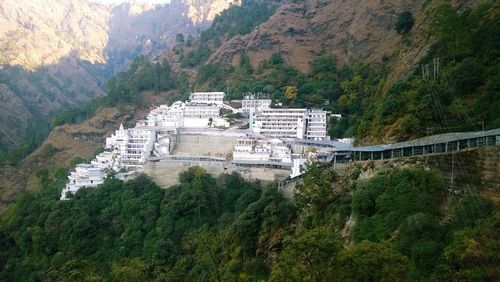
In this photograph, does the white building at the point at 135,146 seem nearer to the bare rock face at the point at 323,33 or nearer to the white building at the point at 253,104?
the white building at the point at 253,104

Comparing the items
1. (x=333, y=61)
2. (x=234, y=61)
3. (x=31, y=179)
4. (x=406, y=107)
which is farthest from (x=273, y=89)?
(x=31, y=179)

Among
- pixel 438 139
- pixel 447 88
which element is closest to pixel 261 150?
pixel 447 88

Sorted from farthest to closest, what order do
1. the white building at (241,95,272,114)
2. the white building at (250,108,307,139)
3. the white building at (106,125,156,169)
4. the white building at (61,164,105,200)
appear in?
the white building at (241,95,272,114) → the white building at (106,125,156,169) → the white building at (61,164,105,200) → the white building at (250,108,307,139)

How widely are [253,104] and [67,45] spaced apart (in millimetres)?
98857

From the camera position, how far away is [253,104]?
163 ft

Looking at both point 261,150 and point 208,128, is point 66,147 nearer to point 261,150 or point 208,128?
point 208,128

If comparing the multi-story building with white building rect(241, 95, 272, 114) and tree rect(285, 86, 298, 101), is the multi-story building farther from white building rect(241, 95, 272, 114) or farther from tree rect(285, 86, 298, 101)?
tree rect(285, 86, 298, 101)

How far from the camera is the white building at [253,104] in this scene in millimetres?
48656

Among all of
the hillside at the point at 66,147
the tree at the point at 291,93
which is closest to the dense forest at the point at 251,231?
the hillside at the point at 66,147

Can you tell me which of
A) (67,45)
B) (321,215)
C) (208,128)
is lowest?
(321,215)

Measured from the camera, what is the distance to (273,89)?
52.1m

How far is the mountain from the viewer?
96.6 metres

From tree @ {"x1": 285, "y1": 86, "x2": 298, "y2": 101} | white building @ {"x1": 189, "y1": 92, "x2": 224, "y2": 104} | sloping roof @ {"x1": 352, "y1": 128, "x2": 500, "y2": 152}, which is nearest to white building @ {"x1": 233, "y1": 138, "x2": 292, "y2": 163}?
tree @ {"x1": 285, "y1": 86, "x2": 298, "y2": 101}

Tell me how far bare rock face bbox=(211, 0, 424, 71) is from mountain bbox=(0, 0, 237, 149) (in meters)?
40.4
